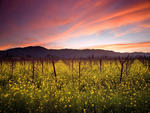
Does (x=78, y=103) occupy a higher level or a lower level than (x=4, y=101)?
lower

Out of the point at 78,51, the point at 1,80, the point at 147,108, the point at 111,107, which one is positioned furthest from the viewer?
the point at 78,51

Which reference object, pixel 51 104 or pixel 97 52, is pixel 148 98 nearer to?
pixel 51 104

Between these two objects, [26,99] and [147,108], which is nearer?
[147,108]

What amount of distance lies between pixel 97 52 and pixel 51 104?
153227 millimetres

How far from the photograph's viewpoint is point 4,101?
4.41 meters

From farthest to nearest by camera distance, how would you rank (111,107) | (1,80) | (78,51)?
(78,51)
(1,80)
(111,107)

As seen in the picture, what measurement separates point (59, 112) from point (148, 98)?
452cm

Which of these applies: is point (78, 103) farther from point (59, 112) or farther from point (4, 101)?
point (4, 101)

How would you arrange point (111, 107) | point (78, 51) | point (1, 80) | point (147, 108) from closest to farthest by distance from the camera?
point (147, 108) → point (111, 107) → point (1, 80) → point (78, 51)

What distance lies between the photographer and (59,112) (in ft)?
14.4

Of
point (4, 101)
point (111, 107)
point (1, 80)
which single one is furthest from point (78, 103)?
point (1, 80)

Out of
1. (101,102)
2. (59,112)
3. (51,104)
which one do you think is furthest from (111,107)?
(51,104)

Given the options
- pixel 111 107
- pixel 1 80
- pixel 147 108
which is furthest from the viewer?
pixel 1 80

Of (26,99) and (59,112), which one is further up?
(26,99)
